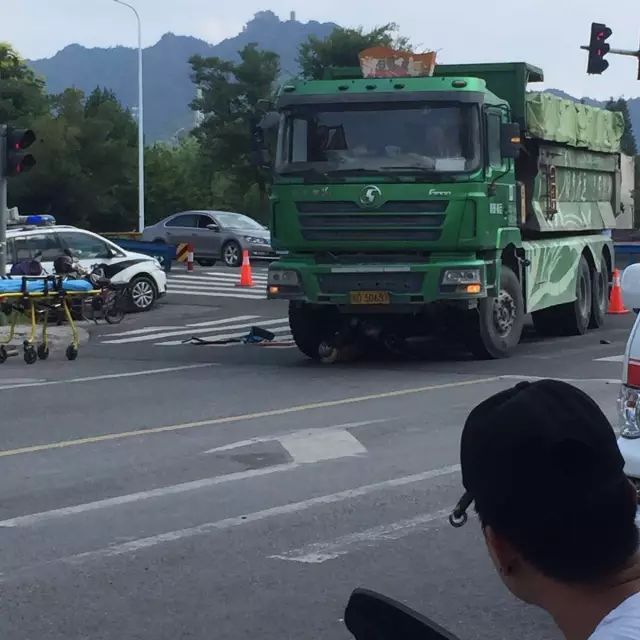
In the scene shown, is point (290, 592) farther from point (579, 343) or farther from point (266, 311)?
point (266, 311)

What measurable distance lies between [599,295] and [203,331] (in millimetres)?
6147

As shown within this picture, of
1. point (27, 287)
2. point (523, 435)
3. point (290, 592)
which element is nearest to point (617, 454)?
point (523, 435)

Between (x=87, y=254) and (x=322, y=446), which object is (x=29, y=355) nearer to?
(x=322, y=446)

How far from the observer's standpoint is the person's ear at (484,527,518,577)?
6.95 ft

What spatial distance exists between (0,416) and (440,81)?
6.46 metres

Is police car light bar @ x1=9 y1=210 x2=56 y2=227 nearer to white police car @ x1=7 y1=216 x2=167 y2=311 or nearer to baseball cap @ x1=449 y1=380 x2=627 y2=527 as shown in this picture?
white police car @ x1=7 y1=216 x2=167 y2=311

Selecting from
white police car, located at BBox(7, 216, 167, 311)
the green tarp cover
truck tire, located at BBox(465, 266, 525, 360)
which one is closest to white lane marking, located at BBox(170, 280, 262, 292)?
white police car, located at BBox(7, 216, 167, 311)

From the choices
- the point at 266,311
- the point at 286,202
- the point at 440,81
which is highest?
the point at 440,81

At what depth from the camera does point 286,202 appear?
16828 mm

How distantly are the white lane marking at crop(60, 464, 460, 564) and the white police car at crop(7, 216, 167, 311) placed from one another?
17.2m

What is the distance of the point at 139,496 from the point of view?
356 inches

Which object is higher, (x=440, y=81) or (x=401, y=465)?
(x=440, y=81)

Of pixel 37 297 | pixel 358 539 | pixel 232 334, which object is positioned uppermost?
pixel 37 297

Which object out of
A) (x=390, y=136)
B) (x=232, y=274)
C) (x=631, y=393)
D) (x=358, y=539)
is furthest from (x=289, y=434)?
(x=232, y=274)
